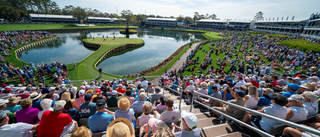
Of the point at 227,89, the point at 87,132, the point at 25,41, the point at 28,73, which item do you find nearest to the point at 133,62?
the point at 28,73

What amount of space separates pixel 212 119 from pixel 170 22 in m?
135

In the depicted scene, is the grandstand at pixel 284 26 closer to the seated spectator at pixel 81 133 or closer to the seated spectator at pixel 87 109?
the seated spectator at pixel 87 109

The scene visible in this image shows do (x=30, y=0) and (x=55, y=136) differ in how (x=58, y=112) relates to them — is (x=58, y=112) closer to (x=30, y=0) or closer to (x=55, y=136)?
(x=55, y=136)

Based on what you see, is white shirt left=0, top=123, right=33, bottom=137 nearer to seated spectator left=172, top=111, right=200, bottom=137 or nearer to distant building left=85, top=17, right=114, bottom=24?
seated spectator left=172, top=111, right=200, bottom=137

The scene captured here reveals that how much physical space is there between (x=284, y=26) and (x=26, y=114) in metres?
105

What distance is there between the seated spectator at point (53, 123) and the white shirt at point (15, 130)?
1.24 feet

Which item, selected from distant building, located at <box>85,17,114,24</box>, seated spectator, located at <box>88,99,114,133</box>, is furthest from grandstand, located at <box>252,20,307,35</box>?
distant building, located at <box>85,17,114,24</box>

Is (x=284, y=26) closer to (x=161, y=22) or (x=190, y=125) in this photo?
(x=161, y=22)

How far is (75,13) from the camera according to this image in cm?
9775

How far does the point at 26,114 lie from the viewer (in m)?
4.16

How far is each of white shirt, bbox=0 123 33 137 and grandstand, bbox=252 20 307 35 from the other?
92276mm

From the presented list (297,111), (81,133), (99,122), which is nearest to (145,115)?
(99,122)

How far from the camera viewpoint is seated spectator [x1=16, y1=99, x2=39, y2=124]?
411 cm

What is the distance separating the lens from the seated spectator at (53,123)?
3.32m
